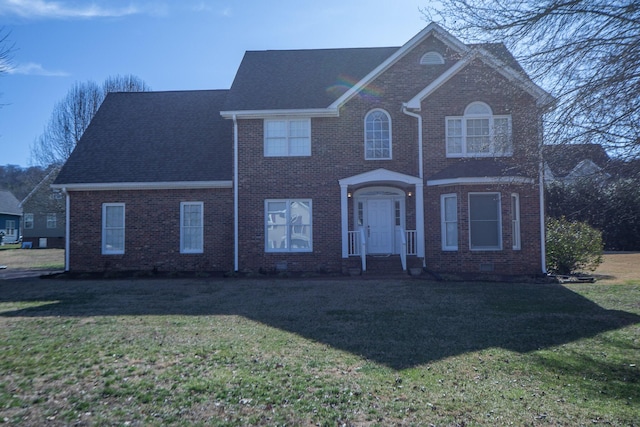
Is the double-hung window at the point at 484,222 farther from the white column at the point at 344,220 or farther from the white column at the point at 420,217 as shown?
the white column at the point at 344,220

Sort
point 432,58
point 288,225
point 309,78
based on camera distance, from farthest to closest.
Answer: point 309,78 → point 432,58 → point 288,225

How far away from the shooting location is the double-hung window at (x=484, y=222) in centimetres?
1606

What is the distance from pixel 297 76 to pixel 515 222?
972 cm

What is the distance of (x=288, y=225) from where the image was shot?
17.6 m

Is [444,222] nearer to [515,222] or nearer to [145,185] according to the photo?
[515,222]

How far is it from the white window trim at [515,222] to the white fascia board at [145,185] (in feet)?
31.5

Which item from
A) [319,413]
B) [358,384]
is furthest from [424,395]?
[319,413]

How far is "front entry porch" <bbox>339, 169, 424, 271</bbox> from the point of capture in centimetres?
1658

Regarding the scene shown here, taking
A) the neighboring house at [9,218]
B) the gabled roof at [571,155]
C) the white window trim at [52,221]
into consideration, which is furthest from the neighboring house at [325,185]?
the neighboring house at [9,218]

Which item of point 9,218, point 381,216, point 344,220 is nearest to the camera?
point 344,220

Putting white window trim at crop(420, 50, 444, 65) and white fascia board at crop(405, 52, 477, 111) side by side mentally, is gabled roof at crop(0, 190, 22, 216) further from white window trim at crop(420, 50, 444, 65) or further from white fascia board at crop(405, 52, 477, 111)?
white fascia board at crop(405, 52, 477, 111)

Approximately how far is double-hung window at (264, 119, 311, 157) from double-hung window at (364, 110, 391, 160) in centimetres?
203

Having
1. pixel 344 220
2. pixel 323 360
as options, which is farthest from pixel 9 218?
pixel 323 360

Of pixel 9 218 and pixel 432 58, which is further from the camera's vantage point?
pixel 9 218
